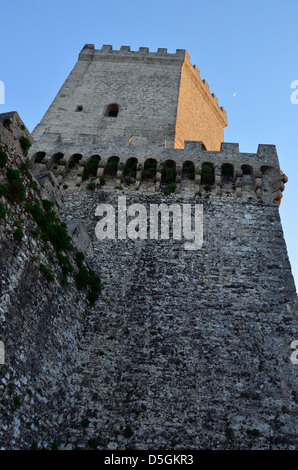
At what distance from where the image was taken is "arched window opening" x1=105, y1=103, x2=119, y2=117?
54.7ft

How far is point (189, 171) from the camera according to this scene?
1272cm

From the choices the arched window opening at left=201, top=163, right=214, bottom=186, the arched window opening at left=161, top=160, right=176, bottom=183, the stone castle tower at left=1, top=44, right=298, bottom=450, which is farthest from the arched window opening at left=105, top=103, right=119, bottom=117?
the arched window opening at left=201, top=163, right=214, bottom=186

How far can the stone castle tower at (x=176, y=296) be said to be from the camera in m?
7.60

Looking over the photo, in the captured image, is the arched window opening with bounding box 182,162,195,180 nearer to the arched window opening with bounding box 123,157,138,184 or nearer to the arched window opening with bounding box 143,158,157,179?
the arched window opening with bounding box 143,158,157,179

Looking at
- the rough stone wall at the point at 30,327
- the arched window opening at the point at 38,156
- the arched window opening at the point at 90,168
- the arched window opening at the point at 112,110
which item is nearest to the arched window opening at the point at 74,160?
the arched window opening at the point at 90,168

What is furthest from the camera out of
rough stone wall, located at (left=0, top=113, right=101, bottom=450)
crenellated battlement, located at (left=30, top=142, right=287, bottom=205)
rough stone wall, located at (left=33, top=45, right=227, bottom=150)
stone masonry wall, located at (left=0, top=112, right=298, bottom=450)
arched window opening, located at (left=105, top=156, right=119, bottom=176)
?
rough stone wall, located at (left=33, top=45, right=227, bottom=150)

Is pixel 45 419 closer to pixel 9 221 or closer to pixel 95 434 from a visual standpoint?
pixel 95 434

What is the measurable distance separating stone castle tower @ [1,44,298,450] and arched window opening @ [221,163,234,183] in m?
0.04

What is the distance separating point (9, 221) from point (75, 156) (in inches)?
268

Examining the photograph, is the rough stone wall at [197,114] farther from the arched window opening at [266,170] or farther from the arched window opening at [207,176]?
the arched window opening at [266,170]

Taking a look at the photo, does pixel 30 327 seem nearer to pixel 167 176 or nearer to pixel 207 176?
pixel 167 176

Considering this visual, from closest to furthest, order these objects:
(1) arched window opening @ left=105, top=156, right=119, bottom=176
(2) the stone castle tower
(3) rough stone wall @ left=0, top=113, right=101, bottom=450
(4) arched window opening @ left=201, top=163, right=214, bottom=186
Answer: (3) rough stone wall @ left=0, top=113, right=101, bottom=450 → (2) the stone castle tower → (4) arched window opening @ left=201, top=163, right=214, bottom=186 → (1) arched window opening @ left=105, top=156, right=119, bottom=176

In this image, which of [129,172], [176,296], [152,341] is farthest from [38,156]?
[152,341]

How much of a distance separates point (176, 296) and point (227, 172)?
16.2 feet
